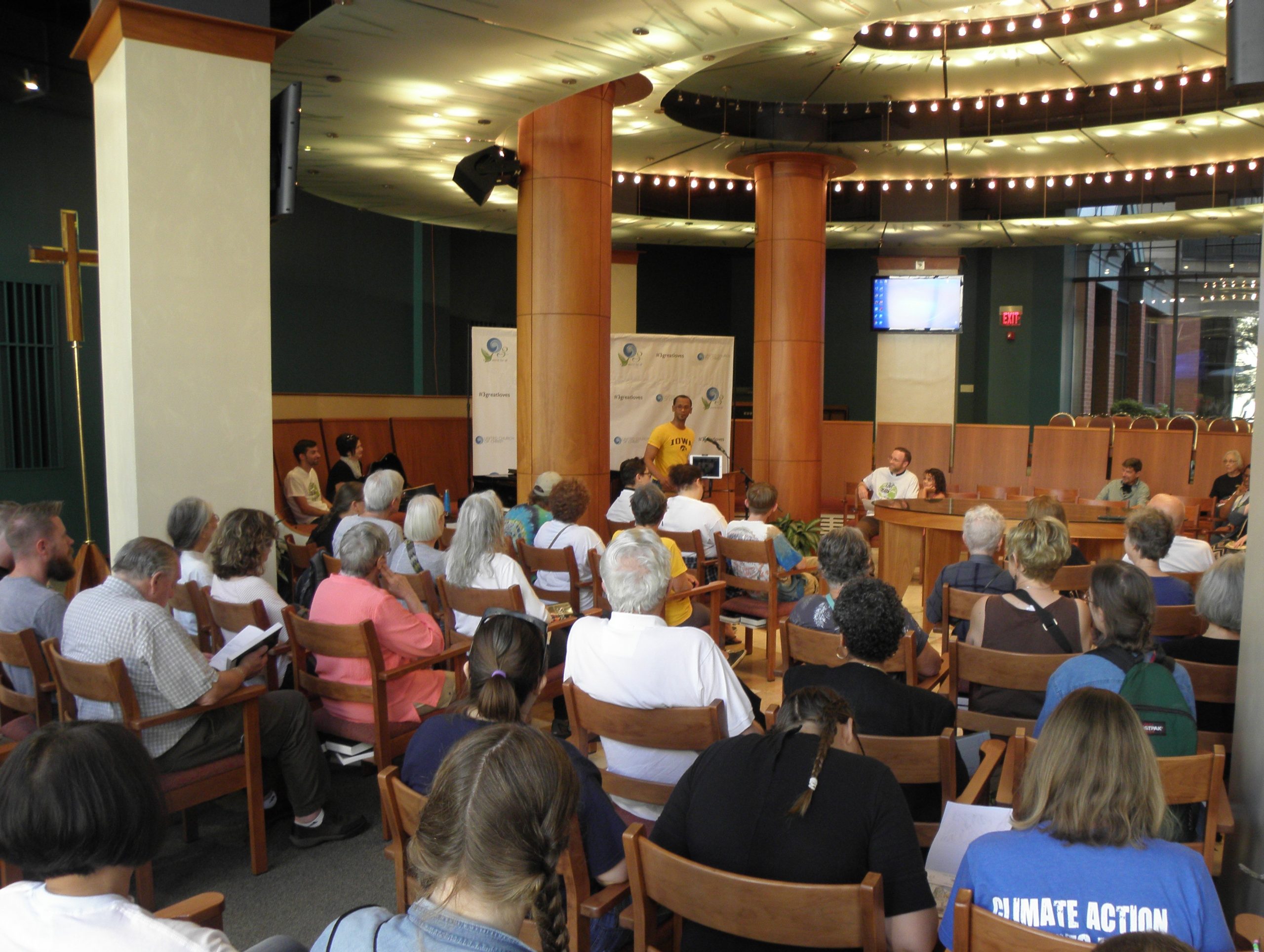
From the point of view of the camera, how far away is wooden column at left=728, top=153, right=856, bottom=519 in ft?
34.2

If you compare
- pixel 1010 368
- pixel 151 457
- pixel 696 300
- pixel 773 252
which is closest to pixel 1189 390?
pixel 1010 368

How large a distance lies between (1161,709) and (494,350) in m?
8.25

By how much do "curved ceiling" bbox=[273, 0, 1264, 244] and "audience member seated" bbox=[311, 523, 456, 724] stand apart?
3.29 meters

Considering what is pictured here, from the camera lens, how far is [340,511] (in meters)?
5.72

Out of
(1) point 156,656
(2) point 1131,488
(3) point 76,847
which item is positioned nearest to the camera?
(3) point 76,847

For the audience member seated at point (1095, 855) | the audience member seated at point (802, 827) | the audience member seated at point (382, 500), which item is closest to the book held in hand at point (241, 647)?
the audience member seated at point (382, 500)

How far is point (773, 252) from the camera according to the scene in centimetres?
1045

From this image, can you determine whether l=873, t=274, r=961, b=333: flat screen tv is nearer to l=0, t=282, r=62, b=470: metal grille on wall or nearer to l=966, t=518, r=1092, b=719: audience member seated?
l=0, t=282, r=62, b=470: metal grille on wall

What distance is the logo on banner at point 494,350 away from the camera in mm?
10000

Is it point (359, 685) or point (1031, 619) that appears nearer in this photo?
point (1031, 619)

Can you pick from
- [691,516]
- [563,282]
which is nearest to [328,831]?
[691,516]

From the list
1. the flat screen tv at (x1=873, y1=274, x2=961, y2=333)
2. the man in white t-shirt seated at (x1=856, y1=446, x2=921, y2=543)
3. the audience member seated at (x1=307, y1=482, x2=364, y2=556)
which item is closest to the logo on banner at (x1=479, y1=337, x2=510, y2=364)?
the man in white t-shirt seated at (x1=856, y1=446, x2=921, y2=543)

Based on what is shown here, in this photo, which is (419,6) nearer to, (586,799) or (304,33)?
(304,33)

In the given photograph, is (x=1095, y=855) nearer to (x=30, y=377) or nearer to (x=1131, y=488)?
(x=1131, y=488)
